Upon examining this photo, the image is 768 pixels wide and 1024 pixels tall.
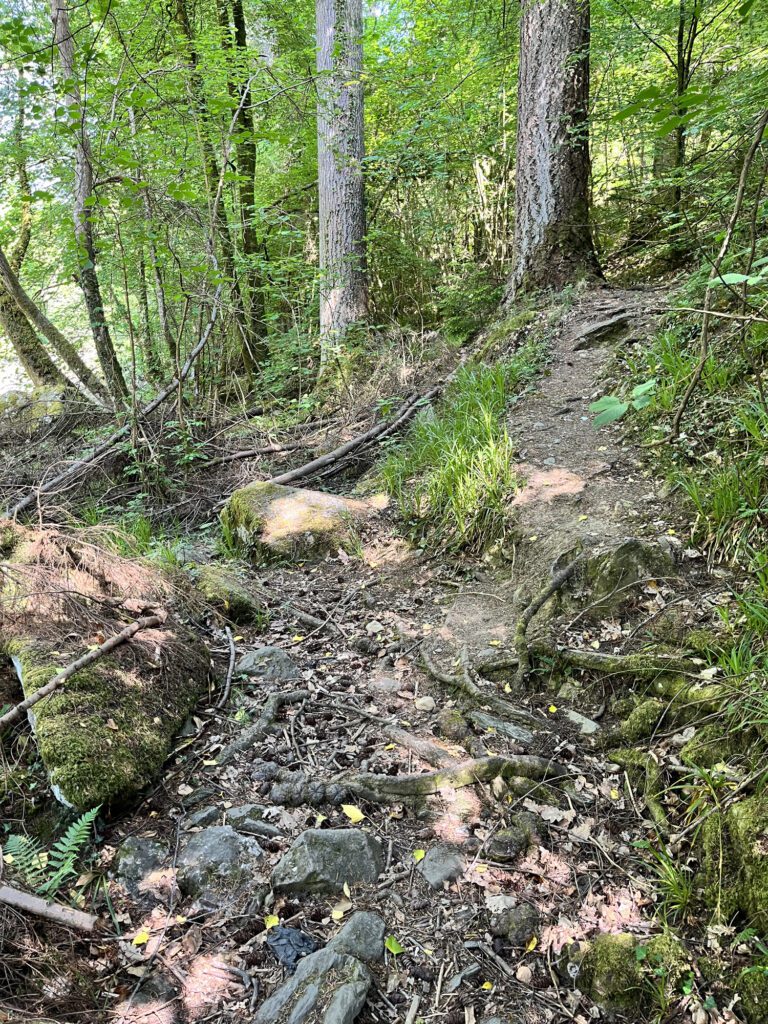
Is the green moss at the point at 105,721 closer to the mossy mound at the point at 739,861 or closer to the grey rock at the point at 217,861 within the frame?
the grey rock at the point at 217,861

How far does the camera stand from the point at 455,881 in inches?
88.7

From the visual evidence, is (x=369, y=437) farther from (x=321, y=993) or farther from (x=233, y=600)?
(x=321, y=993)

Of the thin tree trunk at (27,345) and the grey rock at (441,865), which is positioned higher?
the thin tree trunk at (27,345)

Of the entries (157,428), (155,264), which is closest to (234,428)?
(157,428)

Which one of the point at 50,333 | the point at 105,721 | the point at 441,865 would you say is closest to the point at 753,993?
the point at 441,865

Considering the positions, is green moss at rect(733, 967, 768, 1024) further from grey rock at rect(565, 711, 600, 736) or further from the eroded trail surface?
grey rock at rect(565, 711, 600, 736)

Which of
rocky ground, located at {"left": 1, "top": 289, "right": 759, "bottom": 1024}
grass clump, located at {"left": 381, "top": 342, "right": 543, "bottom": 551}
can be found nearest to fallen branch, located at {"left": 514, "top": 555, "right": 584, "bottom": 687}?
rocky ground, located at {"left": 1, "top": 289, "right": 759, "bottom": 1024}

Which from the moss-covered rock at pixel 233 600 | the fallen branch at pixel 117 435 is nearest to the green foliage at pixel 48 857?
the moss-covered rock at pixel 233 600

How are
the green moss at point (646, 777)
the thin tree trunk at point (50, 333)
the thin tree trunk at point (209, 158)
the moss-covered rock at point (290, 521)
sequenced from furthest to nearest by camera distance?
the thin tree trunk at point (50, 333), the thin tree trunk at point (209, 158), the moss-covered rock at point (290, 521), the green moss at point (646, 777)

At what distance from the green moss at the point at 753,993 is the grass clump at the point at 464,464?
276 cm

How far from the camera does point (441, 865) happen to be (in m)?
2.31

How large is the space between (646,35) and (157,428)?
276 inches

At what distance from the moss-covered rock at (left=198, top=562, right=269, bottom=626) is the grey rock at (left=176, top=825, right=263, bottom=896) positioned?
1.79 m

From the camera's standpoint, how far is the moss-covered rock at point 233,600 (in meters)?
4.09
